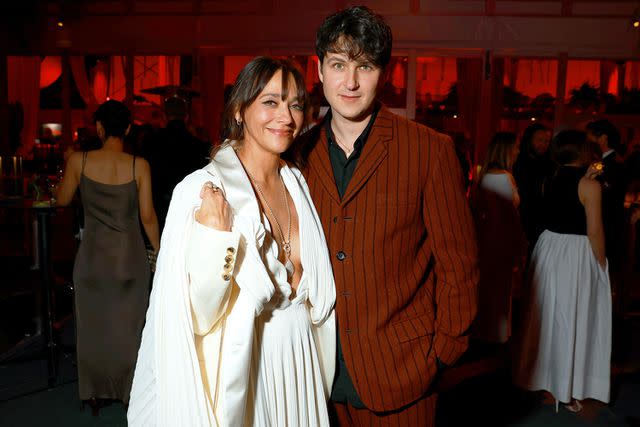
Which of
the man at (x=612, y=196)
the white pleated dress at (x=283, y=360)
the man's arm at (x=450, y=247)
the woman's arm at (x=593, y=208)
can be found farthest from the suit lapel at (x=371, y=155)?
the man at (x=612, y=196)

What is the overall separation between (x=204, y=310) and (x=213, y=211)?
0.27 m

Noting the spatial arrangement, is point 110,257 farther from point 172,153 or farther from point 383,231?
point 383,231

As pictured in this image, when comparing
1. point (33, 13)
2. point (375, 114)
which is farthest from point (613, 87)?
point (33, 13)

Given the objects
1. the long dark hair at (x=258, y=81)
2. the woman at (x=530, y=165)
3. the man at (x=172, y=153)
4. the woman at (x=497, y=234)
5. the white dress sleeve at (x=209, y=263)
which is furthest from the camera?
the woman at (x=530, y=165)

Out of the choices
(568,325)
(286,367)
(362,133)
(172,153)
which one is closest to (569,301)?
(568,325)

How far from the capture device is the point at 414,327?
196cm

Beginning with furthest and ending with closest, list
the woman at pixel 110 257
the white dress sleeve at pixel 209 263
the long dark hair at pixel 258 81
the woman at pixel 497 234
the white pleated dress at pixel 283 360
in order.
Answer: the woman at pixel 497 234, the woman at pixel 110 257, the long dark hair at pixel 258 81, the white pleated dress at pixel 283 360, the white dress sleeve at pixel 209 263

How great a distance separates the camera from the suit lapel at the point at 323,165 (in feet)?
6.38

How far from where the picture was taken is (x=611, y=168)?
486cm

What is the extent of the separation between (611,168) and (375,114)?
140 inches

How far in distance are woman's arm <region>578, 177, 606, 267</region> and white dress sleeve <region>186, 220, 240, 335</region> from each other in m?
2.67

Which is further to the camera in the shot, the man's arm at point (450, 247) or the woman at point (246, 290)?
the man's arm at point (450, 247)

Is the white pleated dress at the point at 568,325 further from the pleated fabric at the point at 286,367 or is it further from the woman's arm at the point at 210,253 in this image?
the woman's arm at the point at 210,253

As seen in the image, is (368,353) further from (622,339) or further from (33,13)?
(33,13)
